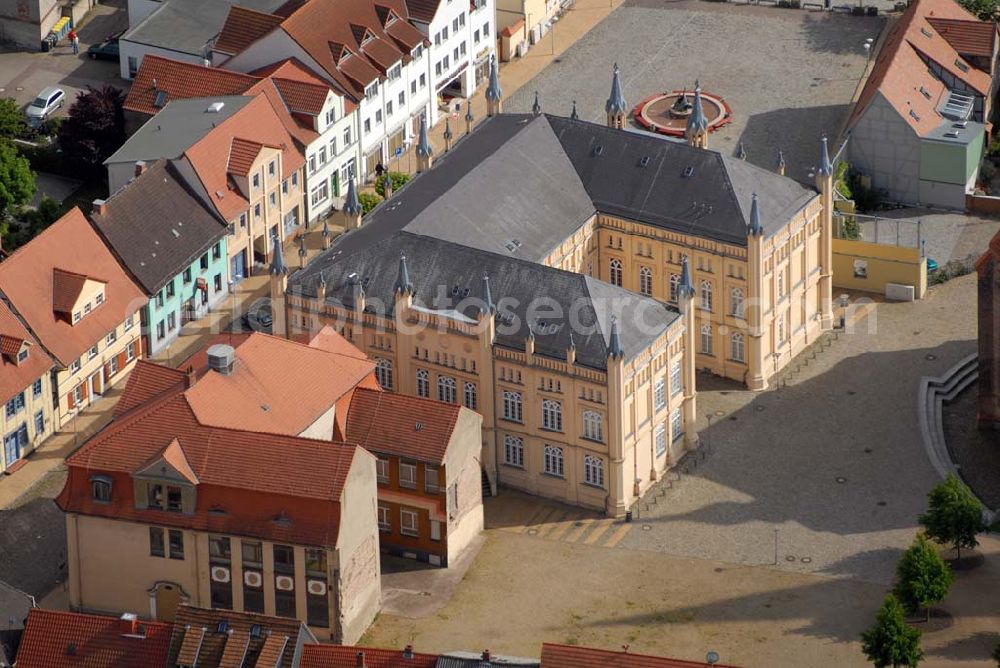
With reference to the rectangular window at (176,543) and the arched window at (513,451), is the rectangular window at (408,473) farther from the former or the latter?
the rectangular window at (176,543)

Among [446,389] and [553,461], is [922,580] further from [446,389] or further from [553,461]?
[446,389]

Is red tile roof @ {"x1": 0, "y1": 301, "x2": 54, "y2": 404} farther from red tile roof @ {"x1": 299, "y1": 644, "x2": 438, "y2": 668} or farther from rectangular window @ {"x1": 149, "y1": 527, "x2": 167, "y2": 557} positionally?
red tile roof @ {"x1": 299, "y1": 644, "x2": 438, "y2": 668}

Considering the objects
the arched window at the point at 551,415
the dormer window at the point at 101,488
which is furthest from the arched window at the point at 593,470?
the dormer window at the point at 101,488

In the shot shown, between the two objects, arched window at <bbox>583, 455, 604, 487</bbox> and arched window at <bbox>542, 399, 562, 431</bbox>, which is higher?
arched window at <bbox>542, 399, 562, 431</bbox>

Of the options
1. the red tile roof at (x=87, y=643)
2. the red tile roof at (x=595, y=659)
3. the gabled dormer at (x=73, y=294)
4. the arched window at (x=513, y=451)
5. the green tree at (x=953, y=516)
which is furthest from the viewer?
the gabled dormer at (x=73, y=294)

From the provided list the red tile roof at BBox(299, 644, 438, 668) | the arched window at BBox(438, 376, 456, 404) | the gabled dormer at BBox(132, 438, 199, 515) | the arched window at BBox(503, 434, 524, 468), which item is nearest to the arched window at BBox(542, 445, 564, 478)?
the arched window at BBox(503, 434, 524, 468)

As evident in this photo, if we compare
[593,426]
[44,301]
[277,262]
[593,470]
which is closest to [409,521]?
[593,470]

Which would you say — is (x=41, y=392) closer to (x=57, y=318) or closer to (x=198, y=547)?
(x=57, y=318)
